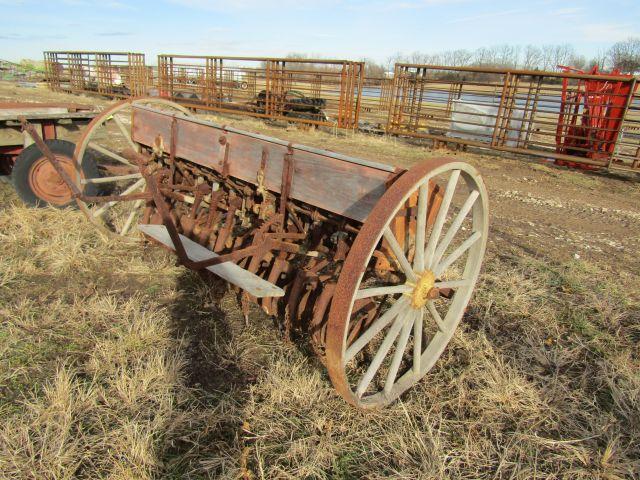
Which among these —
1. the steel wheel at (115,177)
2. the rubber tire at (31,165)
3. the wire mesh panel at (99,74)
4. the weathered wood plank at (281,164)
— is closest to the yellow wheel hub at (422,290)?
the weathered wood plank at (281,164)

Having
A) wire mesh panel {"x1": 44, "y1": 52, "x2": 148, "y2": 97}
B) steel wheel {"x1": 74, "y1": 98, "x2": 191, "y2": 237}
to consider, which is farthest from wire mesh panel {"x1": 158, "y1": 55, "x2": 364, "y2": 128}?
steel wheel {"x1": 74, "y1": 98, "x2": 191, "y2": 237}

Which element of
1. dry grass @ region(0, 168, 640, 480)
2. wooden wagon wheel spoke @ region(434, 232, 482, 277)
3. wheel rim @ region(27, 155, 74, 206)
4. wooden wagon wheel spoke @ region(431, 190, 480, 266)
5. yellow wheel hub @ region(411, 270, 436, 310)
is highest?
wooden wagon wheel spoke @ region(431, 190, 480, 266)

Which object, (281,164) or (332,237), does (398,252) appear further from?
(281,164)

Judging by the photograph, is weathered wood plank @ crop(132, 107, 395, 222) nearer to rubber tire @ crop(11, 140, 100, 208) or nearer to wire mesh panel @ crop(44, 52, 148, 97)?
rubber tire @ crop(11, 140, 100, 208)

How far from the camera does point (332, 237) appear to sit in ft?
9.61

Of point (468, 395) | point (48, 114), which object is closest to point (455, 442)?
point (468, 395)

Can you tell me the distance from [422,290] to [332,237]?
2.95ft

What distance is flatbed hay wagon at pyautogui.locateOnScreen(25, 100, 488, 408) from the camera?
1.97 m

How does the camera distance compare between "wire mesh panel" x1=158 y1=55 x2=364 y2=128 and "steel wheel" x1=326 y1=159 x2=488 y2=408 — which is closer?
"steel wheel" x1=326 y1=159 x2=488 y2=408

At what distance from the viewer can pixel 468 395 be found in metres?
2.46

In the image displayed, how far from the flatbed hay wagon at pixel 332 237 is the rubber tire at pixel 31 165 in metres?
0.56

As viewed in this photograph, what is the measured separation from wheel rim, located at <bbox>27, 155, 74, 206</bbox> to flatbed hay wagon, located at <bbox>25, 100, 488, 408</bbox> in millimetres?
958

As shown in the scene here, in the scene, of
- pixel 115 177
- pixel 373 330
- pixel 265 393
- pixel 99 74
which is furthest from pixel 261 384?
pixel 99 74

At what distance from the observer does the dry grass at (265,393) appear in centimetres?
198
